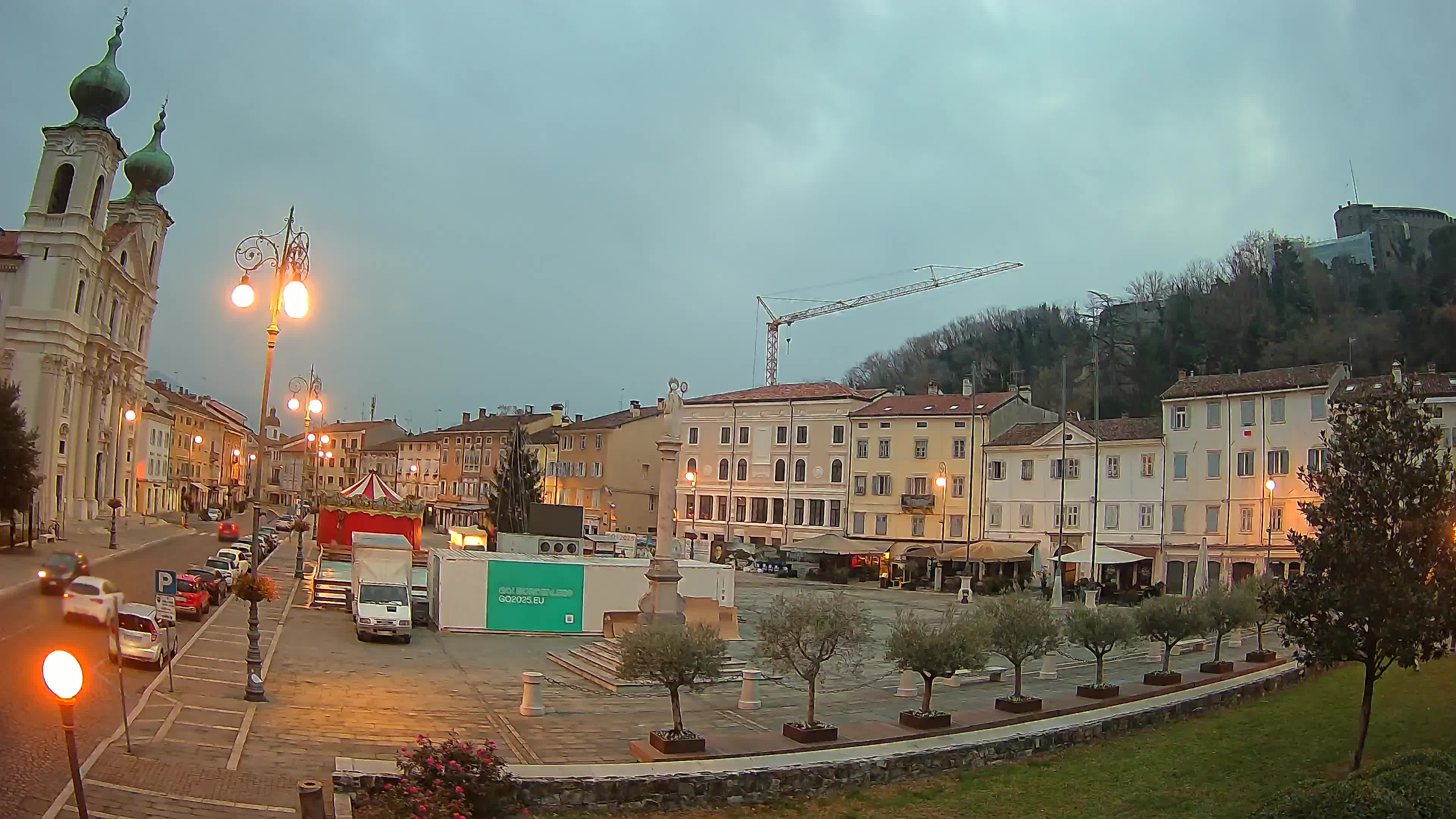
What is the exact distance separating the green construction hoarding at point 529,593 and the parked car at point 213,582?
27.0 feet

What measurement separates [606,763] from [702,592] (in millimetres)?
18387

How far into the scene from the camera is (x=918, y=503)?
62062 millimetres

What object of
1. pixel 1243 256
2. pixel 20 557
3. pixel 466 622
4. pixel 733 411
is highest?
pixel 1243 256

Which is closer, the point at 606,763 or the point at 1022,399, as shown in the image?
the point at 606,763

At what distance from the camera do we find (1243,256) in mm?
97938

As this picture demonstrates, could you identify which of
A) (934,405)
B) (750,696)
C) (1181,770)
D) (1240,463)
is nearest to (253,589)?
(750,696)

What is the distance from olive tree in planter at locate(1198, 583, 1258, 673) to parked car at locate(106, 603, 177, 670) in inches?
853

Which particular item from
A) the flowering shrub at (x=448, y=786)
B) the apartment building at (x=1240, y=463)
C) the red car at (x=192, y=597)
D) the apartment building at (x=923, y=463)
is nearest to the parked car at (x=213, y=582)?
the red car at (x=192, y=597)

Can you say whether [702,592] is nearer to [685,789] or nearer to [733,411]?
[685,789]

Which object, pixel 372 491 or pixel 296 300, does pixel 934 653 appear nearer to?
pixel 296 300

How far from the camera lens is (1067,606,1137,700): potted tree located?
20.7m

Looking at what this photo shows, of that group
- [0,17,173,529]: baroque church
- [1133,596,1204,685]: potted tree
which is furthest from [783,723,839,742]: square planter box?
[0,17,173,529]: baroque church

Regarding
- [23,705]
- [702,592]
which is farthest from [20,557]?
[702,592]

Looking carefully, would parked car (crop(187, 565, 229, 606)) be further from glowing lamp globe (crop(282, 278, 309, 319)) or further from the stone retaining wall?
the stone retaining wall
